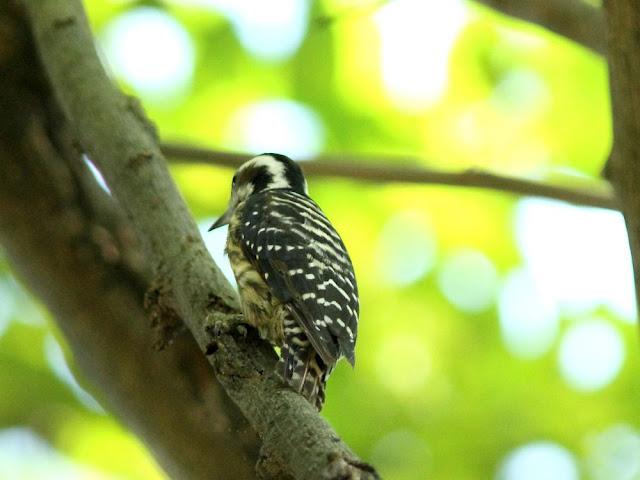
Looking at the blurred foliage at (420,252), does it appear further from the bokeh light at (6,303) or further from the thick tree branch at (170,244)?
the thick tree branch at (170,244)

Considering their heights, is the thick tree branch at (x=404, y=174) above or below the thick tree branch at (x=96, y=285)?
above

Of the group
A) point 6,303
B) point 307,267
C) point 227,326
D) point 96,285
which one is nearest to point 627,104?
point 227,326

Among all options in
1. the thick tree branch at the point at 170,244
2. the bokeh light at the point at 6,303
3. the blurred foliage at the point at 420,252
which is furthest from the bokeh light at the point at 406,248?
the thick tree branch at the point at 170,244

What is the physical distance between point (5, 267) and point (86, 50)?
217 centimetres

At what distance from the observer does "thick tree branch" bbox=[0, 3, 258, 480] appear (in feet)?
10.7

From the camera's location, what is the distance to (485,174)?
369cm

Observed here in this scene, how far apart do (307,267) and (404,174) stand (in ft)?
1.80

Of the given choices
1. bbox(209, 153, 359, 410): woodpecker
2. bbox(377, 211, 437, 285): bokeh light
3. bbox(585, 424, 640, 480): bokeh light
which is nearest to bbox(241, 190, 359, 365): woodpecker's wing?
bbox(209, 153, 359, 410): woodpecker

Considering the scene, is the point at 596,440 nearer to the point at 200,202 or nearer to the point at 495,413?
the point at 495,413

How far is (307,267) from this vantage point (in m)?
3.73

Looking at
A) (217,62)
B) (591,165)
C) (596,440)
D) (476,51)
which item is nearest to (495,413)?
(596,440)

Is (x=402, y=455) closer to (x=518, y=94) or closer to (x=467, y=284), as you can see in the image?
(x=467, y=284)

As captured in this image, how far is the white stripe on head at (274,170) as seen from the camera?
16.2 ft

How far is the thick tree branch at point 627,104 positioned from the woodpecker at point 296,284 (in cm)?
104
